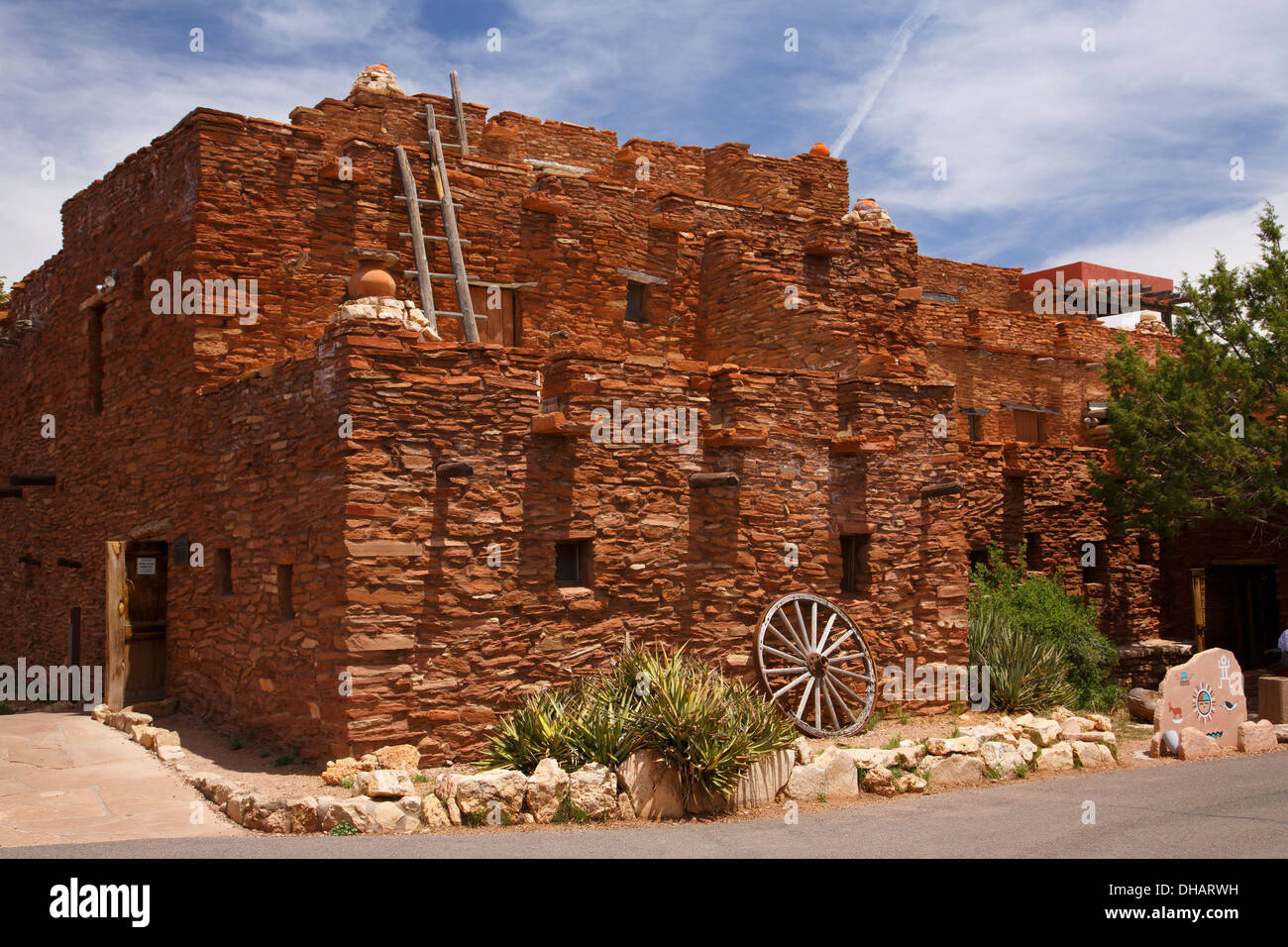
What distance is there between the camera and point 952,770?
11688mm

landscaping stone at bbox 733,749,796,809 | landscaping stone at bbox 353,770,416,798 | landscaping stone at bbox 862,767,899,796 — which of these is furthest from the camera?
landscaping stone at bbox 862,767,899,796

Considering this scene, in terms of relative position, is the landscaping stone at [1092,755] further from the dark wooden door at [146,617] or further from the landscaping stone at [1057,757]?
the dark wooden door at [146,617]

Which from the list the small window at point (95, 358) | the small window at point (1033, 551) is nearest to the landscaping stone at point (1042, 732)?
the small window at point (1033, 551)

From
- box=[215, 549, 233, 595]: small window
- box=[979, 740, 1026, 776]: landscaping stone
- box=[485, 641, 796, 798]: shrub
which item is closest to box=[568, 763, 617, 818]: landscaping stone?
box=[485, 641, 796, 798]: shrub

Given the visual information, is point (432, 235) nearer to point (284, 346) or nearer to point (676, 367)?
point (284, 346)

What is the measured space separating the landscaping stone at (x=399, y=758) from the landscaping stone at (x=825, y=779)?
3718 millimetres

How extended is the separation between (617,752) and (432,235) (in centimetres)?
810

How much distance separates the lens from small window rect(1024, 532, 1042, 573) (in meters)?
20.6

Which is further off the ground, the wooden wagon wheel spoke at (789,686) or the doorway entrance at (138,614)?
the doorway entrance at (138,614)

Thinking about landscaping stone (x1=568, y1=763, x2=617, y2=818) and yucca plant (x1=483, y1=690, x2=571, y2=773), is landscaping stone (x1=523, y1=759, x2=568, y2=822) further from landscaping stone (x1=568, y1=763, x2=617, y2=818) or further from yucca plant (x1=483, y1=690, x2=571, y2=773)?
yucca plant (x1=483, y1=690, x2=571, y2=773)

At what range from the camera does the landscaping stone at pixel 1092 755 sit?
12970 mm

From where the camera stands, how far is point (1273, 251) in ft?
62.4

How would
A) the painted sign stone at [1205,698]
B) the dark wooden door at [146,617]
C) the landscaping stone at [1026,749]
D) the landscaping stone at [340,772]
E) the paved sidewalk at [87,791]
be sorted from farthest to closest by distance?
the dark wooden door at [146,617]
the painted sign stone at [1205,698]
the landscaping stone at [1026,749]
the landscaping stone at [340,772]
the paved sidewalk at [87,791]

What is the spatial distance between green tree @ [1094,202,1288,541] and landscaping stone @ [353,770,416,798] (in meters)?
15.1
